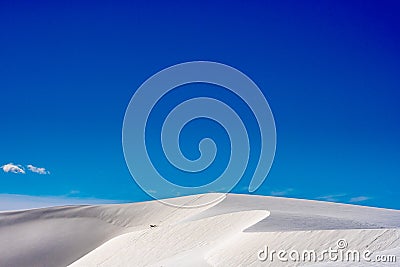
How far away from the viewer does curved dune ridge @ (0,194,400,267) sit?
18256 mm

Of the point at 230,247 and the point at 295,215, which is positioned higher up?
the point at 295,215

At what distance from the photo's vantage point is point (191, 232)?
29.1 m

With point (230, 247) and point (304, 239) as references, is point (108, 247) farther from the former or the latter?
point (304, 239)

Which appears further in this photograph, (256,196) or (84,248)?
(256,196)

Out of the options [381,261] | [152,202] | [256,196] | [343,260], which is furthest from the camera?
[152,202]

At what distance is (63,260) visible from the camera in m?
38.3

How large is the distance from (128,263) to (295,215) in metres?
9.10

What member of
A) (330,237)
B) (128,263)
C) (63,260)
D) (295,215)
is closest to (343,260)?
(330,237)

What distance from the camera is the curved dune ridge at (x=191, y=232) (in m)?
18.3

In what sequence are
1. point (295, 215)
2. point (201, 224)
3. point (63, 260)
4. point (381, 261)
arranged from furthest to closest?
point (63, 260) → point (201, 224) → point (295, 215) → point (381, 261)

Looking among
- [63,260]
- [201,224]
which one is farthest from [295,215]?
[63,260]

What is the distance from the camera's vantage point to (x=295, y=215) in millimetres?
26312

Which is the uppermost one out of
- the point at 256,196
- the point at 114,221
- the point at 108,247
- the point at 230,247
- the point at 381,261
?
the point at 256,196

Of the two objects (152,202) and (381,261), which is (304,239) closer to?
(381,261)
